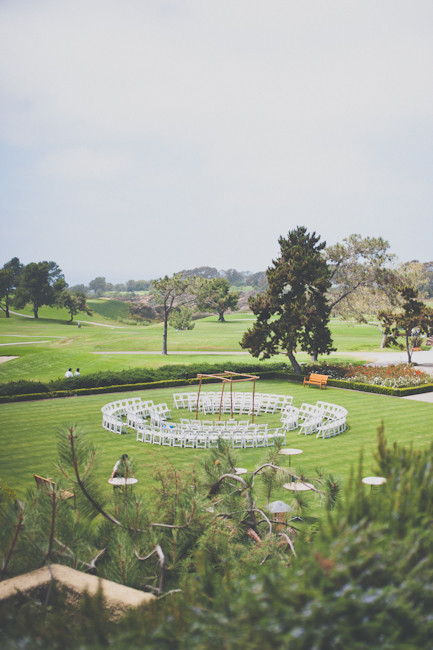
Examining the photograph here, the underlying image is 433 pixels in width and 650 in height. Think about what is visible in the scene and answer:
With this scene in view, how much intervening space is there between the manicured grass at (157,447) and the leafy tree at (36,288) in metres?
49.3

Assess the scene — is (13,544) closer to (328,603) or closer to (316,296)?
(328,603)

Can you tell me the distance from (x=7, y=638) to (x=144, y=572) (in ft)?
5.80

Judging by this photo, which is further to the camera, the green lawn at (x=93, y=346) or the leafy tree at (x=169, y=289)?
the leafy tree at (x=169, y=289)

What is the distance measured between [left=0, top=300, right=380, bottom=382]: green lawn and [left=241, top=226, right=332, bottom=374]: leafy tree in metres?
8.56

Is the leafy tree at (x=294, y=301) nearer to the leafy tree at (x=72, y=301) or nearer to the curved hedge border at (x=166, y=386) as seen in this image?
the curved hedge border at (x=166, y=386)

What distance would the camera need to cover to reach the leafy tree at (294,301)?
3156 cm

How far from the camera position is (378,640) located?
6.04 ft

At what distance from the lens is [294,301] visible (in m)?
31.8

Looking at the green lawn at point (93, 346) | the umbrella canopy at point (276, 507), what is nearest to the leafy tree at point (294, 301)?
the green lawn at point (93, 346)

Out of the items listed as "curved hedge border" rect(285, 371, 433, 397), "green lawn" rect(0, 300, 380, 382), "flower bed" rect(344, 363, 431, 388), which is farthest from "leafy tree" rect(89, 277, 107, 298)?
"curved hedge border" rect(285, 371, 433, 397)

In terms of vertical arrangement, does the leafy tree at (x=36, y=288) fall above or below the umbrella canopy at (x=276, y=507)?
above

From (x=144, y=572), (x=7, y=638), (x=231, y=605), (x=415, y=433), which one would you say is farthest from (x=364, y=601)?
(x=415, y=433)

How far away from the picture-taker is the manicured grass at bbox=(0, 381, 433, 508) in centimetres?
1345

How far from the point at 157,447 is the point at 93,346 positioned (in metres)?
33.2
